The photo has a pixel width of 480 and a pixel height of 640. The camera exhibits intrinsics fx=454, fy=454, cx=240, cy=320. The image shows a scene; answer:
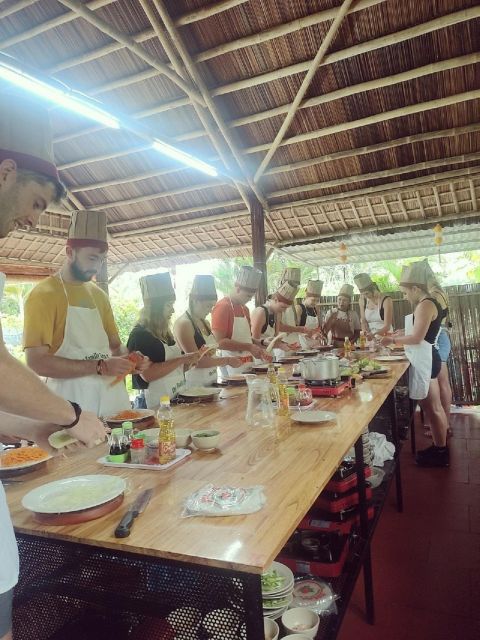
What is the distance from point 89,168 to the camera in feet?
25.7

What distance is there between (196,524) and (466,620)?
1.89 metres

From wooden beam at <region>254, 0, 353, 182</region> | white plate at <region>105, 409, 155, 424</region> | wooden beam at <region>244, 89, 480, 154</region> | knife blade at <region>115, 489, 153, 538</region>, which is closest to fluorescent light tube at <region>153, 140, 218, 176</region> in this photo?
wooden beam at <region>244, 89, 480, 154</region>

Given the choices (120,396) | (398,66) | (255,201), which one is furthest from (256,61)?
(120,396)

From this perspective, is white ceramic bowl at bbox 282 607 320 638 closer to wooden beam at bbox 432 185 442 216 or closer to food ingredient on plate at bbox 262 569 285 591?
food ingredient on plate at bbox 262 569 285 591

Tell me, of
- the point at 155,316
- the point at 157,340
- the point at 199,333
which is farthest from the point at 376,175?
the point at 157,340

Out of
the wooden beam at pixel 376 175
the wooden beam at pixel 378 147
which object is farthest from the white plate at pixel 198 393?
the wooden beam at pixel 376 175

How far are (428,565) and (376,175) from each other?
213 inches

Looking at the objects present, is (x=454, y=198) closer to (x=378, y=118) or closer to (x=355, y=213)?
(x=355, y=213)

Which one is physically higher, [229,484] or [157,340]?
[157,340]

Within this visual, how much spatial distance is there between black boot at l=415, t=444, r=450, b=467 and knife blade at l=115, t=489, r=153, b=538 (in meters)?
3.81

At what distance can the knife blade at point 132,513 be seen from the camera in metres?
1.16

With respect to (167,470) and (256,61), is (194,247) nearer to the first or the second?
(256,61)

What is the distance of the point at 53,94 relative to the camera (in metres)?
4.43

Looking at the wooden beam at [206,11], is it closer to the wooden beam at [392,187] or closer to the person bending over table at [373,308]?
the wooden beam at [392,187]
